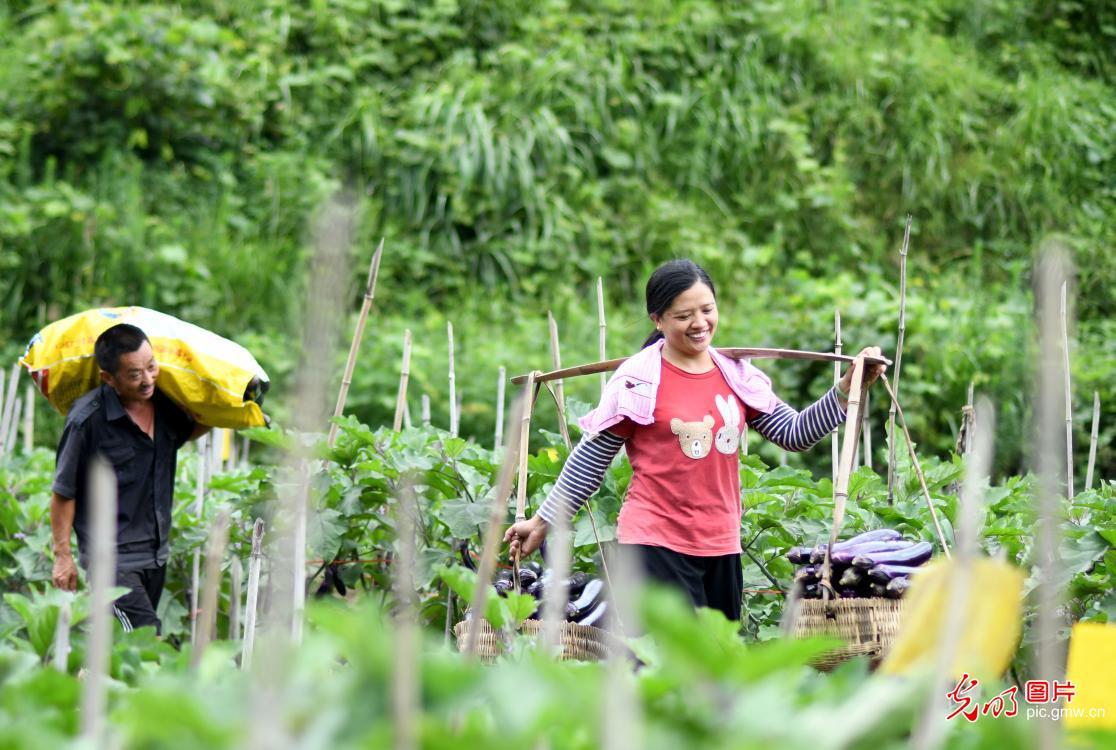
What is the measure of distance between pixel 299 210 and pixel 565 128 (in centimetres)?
185

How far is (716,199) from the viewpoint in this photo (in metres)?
8.61

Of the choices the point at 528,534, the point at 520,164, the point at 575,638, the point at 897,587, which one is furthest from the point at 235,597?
the point at 520,164

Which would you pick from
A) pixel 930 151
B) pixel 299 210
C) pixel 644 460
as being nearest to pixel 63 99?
pixel 299 210

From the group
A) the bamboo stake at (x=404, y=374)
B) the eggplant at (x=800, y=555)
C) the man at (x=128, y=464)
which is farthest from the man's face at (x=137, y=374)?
the eggplant at (x=800, y=555)

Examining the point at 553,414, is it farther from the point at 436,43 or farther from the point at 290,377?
the point at 436,43

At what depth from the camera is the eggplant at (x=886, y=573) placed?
2803 millimetres

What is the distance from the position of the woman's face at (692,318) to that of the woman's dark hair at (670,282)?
1 centimetres

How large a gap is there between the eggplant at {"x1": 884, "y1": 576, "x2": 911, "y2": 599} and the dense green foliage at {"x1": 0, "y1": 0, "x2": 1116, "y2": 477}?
4.23 m

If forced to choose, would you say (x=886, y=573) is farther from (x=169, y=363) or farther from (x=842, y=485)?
(x=169, y=363)

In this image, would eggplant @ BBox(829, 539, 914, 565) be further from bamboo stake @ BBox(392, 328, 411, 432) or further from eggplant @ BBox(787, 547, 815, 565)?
bamboo stake @ BBox(392, 328, 411, 432)

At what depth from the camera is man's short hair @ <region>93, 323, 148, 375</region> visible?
3734mm

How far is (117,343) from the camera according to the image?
12.3 feet

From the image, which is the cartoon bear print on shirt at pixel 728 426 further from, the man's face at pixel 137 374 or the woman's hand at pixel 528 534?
the man's face at pixel 137 374

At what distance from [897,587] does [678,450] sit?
24.0 inches
